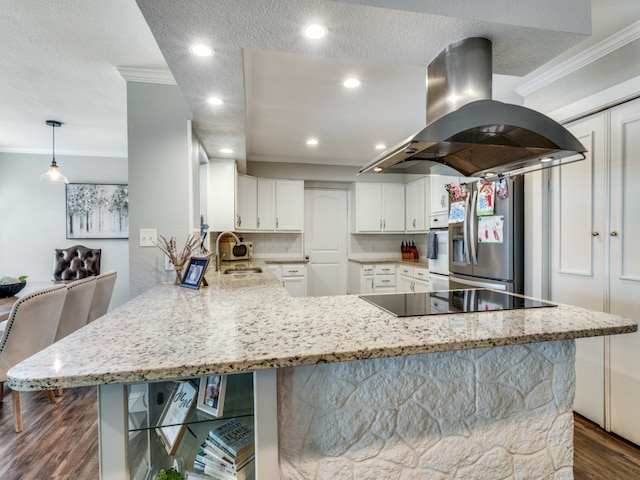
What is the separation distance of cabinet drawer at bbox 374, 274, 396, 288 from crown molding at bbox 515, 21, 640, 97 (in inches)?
116

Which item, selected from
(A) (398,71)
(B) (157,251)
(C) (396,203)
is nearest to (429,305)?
(A) (398,71)

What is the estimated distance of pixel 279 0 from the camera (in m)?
1.13

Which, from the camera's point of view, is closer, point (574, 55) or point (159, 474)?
point (159, 474)

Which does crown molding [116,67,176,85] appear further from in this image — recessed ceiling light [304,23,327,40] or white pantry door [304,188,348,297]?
white pantry door [304,188,348,297]

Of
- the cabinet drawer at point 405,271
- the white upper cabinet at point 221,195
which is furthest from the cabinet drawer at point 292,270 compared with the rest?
the cabinet drawer at point 405,271

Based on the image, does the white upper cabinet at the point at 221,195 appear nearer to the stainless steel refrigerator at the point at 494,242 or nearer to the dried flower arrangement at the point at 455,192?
the dried flower arrangement at the point at 455,192

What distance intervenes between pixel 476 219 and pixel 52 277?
16.9 ft

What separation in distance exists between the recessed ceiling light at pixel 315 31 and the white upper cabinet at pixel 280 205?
350cm

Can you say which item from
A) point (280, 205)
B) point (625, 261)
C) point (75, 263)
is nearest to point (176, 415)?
point (625, 261)

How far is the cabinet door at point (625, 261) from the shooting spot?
190 cm

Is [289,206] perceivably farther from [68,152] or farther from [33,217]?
[33,217]

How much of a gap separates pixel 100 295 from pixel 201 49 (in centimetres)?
233

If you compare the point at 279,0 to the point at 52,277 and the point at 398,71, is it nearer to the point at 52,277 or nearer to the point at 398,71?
the point at 398,71

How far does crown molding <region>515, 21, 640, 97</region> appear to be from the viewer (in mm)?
1873
